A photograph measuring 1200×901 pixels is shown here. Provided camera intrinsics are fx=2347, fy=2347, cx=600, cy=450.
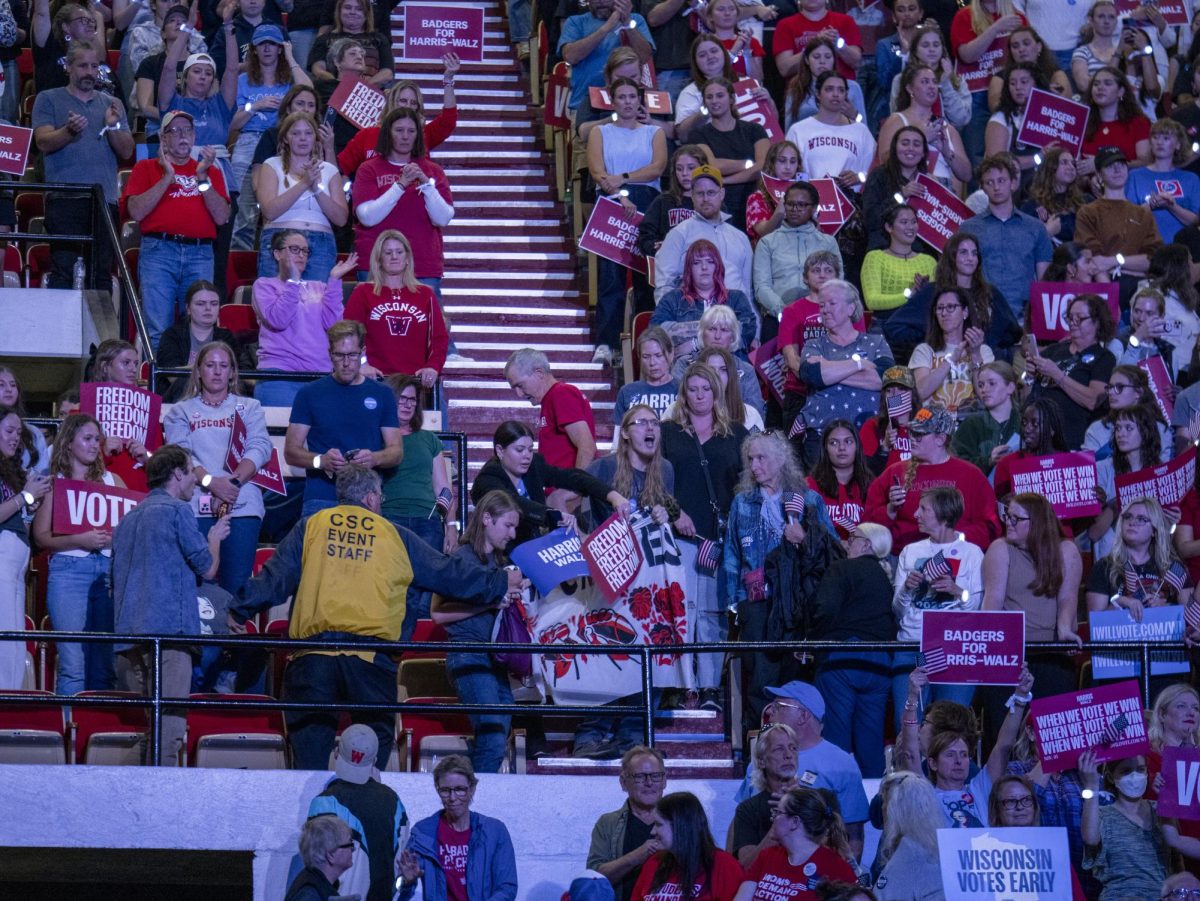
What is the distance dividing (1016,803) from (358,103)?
7.29m

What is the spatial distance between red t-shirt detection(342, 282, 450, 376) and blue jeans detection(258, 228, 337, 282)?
85 cm

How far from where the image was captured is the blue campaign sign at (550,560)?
33.9 feet

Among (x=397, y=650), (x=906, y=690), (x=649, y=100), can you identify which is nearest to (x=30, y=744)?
(x=397, y=650)

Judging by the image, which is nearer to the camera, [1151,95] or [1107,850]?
[1107,850]

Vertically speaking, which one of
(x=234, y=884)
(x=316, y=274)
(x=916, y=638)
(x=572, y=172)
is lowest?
(x=234, y=884)

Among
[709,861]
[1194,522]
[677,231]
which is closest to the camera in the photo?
[709,861]

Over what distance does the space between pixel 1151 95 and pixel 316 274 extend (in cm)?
641

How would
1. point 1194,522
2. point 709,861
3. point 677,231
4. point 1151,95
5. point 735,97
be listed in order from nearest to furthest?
point 709,861, point 1194,522, point 677,231, point 735,97, point 1151,95

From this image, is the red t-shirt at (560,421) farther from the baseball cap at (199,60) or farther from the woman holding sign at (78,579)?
the baseball cap at (199,60)

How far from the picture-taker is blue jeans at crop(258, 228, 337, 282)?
1350 cm

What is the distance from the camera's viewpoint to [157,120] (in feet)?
50.4

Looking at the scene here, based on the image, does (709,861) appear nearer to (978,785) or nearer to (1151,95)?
(978,785)

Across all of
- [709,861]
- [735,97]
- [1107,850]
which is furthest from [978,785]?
[735,97]

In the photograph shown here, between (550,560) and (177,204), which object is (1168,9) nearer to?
(177,204)
